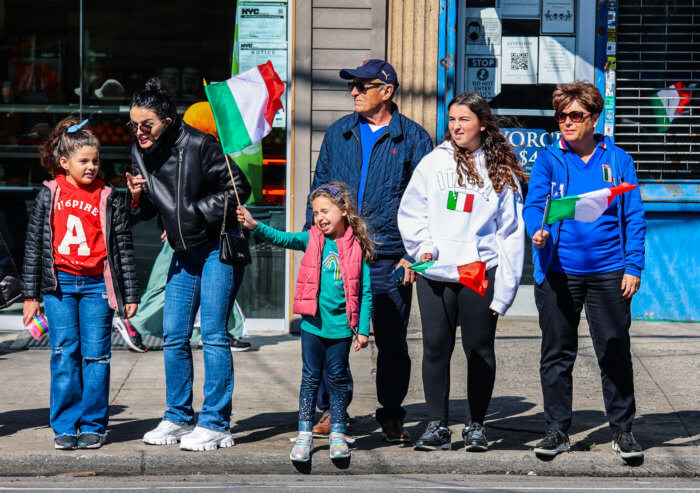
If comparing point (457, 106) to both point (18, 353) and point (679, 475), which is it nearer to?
point (679, 475)

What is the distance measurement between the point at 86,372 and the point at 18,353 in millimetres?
2808

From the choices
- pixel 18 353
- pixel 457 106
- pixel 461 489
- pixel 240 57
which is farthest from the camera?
pixel 240 57

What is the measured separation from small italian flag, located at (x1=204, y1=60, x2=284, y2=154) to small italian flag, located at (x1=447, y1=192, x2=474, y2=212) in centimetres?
105

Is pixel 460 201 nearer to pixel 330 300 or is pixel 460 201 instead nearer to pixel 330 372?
pixel 330 300

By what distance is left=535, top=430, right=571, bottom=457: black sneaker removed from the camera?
5.31m

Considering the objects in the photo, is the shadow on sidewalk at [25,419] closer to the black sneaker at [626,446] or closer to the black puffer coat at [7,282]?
the black puffer coat at [7,282]

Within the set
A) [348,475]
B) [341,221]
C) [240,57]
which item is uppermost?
[240,57]

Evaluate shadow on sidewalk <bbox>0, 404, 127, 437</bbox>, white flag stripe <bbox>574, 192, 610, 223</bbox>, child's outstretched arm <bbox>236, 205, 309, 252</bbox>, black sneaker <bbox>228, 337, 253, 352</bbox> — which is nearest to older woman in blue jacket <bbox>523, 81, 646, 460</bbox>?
white flag stripe <bbox>574, 192, 610, 223</bbox>

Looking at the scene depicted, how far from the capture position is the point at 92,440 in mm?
5359

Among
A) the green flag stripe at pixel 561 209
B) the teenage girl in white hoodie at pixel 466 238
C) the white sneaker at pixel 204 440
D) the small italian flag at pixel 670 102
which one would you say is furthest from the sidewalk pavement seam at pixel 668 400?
the white sneaker at pixel 204 440

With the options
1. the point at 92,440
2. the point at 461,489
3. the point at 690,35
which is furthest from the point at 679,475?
the point at 690,35

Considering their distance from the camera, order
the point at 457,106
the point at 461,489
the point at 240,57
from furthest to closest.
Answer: the point at 240,57
the point at 457,106
the point at 461,489

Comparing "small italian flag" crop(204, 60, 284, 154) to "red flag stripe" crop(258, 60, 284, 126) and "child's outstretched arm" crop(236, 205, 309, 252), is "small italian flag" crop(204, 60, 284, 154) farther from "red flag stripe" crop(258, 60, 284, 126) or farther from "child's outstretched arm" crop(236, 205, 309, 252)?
"child's outstretched arm" crop(236, 205, 309, 252)

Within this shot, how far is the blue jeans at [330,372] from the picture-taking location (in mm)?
5230
